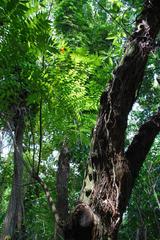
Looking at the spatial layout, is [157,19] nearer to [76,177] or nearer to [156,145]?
[156,145]

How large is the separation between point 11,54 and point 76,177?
1344 centimetres

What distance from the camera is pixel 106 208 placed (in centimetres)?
243

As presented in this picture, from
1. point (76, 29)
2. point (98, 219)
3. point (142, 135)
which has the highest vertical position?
point (76, 29)

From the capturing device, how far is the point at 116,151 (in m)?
2.62

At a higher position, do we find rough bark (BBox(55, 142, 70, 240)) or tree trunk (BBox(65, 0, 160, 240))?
rough bark (BBox(55, 142, 70, 240))

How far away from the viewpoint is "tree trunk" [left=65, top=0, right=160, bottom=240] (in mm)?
2348

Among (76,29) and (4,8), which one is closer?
(4,8)

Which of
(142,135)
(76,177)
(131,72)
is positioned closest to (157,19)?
(131,72)

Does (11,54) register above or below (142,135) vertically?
above

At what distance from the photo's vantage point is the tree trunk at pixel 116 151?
235cm

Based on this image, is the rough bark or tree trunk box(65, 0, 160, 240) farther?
the rough bark

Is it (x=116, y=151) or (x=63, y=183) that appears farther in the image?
(x=63, y=183)

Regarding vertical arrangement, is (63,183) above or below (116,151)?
above

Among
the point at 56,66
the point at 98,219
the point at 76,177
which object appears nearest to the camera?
the point at 98,219
